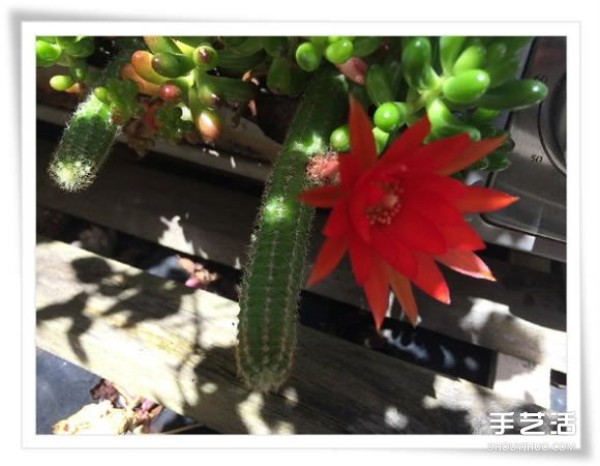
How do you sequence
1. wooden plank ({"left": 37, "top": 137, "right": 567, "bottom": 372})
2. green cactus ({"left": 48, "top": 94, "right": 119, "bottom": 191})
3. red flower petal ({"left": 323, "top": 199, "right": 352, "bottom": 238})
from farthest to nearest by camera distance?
wooden plank ({"left": 37, "top": 137, "right": 567, "bottom": 372}), green cactus ({"left": 48, "top": 94, "right": 119, "bottom": 191}), red flower petal ({"left": 323, "top": 199, "right": 352, "bottom": 238})

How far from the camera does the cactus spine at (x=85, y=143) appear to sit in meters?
0.77

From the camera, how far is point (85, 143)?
31.2 inches

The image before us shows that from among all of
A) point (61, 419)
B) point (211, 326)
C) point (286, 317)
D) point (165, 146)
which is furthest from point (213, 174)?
point (286, 317)

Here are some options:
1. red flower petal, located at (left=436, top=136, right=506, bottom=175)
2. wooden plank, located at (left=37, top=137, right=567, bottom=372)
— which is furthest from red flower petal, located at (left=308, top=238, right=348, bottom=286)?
wooden plank, located at (left=37, top=137, right=567, bottom=372)

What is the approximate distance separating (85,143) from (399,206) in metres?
0.41

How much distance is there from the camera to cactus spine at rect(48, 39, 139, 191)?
77 cm

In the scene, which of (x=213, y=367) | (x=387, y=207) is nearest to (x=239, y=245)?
(x=213, y=367)

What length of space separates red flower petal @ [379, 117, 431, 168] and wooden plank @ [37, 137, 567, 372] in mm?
467

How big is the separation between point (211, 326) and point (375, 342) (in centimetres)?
33

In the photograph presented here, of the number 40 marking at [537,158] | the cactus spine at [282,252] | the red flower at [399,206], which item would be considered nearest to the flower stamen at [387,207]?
the red flower at [399,206]

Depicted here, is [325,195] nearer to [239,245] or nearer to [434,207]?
[434,207]

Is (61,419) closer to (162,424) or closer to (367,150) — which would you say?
(162,424)

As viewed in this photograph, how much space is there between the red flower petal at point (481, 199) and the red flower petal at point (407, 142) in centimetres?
7

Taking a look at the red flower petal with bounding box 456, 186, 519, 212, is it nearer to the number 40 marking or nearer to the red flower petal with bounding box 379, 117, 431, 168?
the red flower petal with bounding box 379, 117, 431, 168
